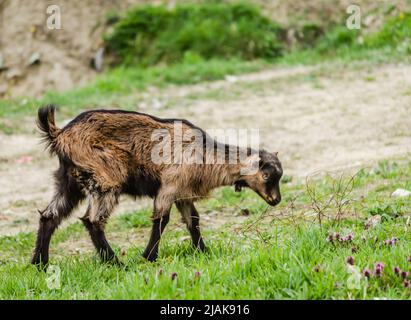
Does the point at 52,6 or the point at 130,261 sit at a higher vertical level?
the point at 52,6

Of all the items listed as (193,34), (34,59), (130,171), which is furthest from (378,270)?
(34,59)

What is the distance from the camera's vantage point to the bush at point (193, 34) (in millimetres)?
14547

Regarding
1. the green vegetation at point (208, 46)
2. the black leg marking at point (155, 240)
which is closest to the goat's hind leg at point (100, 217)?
the black leg marking at point (155, 240)

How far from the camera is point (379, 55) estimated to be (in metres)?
13.2

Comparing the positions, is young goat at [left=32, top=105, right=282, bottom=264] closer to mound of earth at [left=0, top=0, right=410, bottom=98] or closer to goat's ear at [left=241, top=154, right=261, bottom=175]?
goat's ear at [left=241, top=154, right=261, bottom=175]

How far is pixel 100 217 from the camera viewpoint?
19.4 ft

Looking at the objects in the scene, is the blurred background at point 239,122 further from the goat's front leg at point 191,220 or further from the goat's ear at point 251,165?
the goat's ear at point 251,165

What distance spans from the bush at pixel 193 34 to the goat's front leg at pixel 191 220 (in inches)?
331
